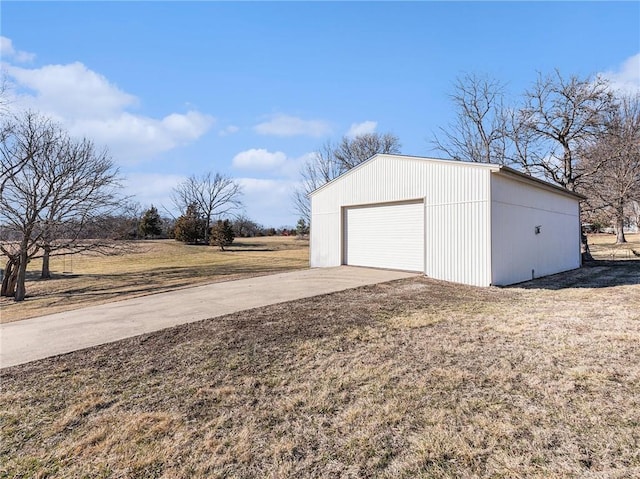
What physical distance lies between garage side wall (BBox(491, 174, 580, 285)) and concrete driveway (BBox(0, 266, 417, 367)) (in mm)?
2750

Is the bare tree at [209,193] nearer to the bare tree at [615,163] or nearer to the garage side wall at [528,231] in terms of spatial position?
the bare tree at [615,163]

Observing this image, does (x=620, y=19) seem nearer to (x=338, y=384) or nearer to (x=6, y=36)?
(x=338, y=384)

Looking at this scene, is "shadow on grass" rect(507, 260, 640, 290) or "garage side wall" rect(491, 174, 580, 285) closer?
"garage side wall" rect(491, 174, 580, 285)

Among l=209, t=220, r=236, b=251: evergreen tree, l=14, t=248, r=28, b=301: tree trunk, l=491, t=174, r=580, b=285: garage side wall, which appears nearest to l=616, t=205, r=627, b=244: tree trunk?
l=491, t=174, r=580, b=285: garage side wall

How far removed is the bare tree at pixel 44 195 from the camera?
1299 centimetres

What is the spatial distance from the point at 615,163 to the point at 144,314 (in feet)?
74.8

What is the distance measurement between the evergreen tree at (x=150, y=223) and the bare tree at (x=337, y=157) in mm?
16749

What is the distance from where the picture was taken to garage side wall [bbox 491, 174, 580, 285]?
9383mm

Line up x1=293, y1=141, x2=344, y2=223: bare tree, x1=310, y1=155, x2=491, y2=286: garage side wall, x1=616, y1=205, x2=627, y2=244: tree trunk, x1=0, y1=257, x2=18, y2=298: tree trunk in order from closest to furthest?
x1=310, y1=155, x2=491, y2=286: garage side wall < x1=0, y1=257, x2=18, y2=298: tree trunk < x1=616, y1=205, x2=627, y2=244: tree trunk < x1=293, y1=141, x2=344, y2=223: bare tree

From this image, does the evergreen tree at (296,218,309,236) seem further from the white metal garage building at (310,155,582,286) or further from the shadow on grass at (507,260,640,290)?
the shadow on grass at (507,260,640,290)

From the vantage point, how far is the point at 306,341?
15.6 feet

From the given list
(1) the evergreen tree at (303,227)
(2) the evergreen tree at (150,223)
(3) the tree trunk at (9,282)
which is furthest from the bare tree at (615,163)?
(2) the evergreen tree at (150,223)

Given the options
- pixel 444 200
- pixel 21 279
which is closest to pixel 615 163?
pixel 444 200

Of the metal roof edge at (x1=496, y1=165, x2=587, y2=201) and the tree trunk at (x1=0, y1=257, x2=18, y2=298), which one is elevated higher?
the metal roof edge at (x1=496, y1=165, x2=587, y2=201)
